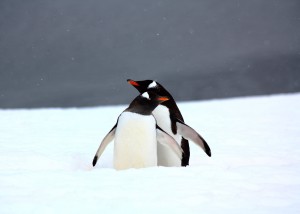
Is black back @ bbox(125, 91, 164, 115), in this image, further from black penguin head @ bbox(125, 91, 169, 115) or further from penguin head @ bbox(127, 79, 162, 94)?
penguin head @ bbox(127, 79, 162, 94)

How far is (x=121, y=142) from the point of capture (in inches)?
201

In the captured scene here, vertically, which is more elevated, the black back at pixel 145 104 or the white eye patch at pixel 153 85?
the white eye patch at pixel 153 85

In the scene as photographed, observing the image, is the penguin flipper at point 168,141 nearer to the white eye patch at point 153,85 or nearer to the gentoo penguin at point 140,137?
the gentoo penguin at point 140,137

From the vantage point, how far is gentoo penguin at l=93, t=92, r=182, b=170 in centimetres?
504

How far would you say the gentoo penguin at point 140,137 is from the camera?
198 inches

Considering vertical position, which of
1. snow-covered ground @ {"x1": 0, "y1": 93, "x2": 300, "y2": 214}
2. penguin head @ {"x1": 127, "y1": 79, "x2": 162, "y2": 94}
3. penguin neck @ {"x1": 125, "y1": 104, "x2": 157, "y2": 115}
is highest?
penguin head @ {"x1": 127, "y1": 79, "x2": 162, "y2": 94}

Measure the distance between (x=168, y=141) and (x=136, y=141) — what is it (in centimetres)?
32

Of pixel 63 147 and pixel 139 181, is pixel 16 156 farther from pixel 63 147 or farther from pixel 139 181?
pixel 139 181

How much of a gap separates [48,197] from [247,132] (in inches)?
259

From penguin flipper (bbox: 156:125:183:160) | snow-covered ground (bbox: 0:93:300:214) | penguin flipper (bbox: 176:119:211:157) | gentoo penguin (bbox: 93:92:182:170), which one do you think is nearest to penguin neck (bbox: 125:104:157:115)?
gentoo penguin (bbox: 93:92:182:170)

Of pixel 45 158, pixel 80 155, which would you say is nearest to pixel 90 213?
pixel 45 158

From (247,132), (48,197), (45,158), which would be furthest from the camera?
(247,132)

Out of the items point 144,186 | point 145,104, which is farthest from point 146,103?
point 144,186

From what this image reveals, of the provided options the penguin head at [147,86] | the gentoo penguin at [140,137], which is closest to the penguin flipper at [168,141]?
the gentoo penguin at [140,137]
